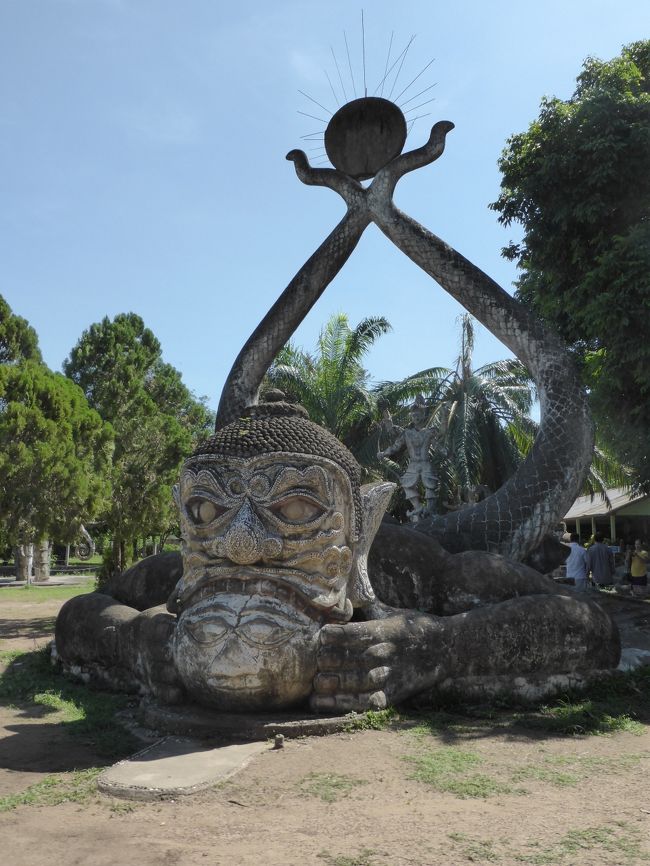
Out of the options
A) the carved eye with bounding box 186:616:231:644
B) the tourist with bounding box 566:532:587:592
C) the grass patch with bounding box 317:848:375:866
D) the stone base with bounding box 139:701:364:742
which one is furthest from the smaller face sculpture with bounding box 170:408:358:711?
the tourist with bounding box 566:532:587:592

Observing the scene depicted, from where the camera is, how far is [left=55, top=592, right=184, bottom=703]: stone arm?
5.77 meters

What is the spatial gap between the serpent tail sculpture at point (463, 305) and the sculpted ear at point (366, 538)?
6.48ft

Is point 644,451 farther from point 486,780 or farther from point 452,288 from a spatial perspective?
point 486,780

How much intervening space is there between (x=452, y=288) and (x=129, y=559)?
13.2 m

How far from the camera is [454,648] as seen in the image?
19.4ft

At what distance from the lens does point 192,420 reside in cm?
2905

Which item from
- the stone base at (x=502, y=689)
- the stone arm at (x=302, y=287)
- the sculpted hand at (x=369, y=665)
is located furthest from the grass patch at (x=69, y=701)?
the stone arm at (x=302, y=287)

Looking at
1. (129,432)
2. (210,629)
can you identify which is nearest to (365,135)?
(210,629)

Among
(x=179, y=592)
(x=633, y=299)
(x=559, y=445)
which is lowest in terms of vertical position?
(x=179, y=592)

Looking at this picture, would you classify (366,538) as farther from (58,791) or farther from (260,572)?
(58,791)

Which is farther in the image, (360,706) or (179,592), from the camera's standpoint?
(179,592)

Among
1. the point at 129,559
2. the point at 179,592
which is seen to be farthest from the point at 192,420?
the point at 179,592

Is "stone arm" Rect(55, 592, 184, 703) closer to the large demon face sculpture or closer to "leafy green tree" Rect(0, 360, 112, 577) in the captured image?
the large demon face sculpture

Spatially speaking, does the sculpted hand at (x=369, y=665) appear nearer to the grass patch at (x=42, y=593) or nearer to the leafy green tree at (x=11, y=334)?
the grass patch at (x=42, y=593)
